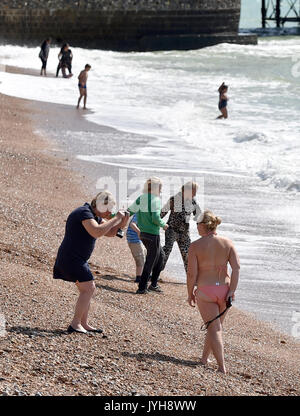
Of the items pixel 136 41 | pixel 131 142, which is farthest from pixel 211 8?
pixel 131 142

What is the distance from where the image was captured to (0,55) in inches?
1534

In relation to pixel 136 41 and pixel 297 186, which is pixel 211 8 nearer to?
pixel 136 41

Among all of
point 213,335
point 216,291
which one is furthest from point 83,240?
point 213,335

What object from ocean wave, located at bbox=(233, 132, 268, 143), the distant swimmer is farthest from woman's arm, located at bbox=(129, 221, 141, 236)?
the distant swimmer

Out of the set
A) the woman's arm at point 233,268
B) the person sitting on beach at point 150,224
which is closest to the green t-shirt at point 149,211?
the person sitting on beach at point 150,224

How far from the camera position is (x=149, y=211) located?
880 cm

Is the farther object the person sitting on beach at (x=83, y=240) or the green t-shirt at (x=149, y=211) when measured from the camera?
the green t-shirt at (x=149, y=211)

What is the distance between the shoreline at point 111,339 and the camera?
5957 mm

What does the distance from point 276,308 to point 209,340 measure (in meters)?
→ 2.37

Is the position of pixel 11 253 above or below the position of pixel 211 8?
below

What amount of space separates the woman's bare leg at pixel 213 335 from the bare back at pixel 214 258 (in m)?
0.17

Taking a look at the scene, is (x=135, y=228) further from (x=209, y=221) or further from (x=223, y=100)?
(x=223, y=100)

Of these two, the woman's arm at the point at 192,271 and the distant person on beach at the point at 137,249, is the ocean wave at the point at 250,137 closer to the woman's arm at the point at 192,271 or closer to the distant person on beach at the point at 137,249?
the distant person on beach at the point at 137,249

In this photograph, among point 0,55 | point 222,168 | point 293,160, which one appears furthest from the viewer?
point 0,55
